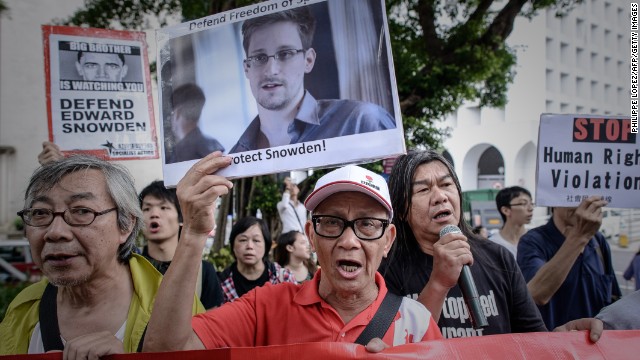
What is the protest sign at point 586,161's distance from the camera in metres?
3.15

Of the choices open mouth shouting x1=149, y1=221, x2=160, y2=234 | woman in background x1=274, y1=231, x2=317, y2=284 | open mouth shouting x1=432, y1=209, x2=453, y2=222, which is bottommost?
woman in background x1=274, y1=231, x2=317, y2=284

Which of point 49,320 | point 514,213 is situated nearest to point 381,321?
point 49,320

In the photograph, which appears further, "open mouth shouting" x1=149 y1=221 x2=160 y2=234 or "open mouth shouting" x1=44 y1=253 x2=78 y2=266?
"open mouth shouting" x1=149 y1=221 x2=160 y2=234

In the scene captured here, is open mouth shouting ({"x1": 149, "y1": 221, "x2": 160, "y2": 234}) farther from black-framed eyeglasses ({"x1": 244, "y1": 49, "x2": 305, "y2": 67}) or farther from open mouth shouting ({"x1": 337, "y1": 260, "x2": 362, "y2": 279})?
open mouth shouting ({"x1": 337, "y1": 260, "x2": 362, "y2": 279})

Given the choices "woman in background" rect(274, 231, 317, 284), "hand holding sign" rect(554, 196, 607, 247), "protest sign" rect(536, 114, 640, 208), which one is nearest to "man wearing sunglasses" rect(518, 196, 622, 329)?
"hand holding sign" rect(554, 196, 607, 247)

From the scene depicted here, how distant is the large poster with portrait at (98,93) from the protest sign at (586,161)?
2.38 m

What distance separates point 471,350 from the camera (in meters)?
1.83

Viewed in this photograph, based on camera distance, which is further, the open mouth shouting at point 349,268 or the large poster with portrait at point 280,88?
the large poster with portrait at point 280,88

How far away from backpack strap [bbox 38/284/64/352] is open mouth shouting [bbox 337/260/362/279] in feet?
3.37

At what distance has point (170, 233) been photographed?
3.60 metres

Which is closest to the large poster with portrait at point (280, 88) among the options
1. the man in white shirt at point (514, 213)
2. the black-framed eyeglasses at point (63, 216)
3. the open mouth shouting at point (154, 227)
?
the black-framed eyeglasses at point (63, 216)

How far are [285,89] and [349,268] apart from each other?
2.56ft

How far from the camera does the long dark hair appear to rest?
2502 mm

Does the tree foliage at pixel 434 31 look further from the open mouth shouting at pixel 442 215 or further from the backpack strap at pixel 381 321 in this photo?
the backpack strap at pixel 381 321
